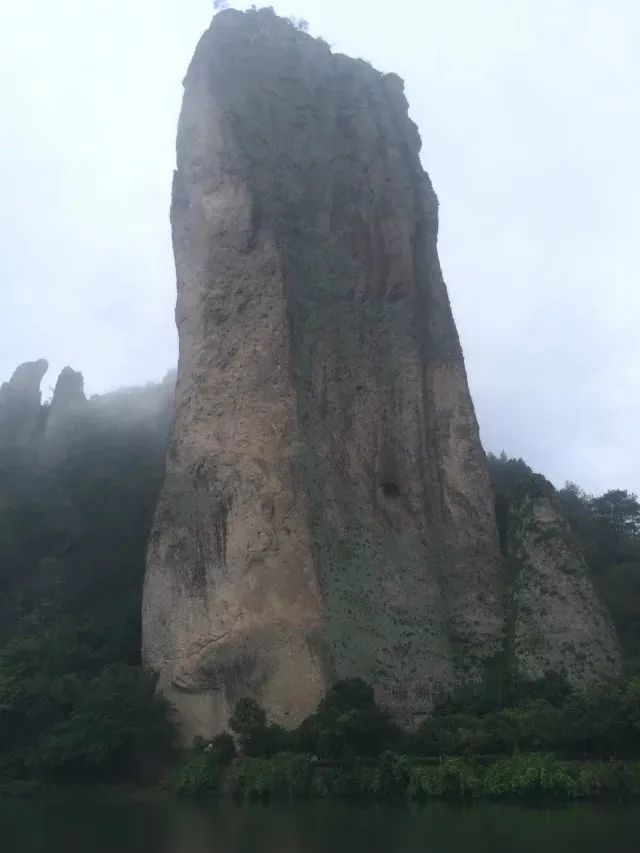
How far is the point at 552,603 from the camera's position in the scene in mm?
24906

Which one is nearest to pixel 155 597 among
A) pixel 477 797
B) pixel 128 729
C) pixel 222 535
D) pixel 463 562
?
pixel 222 535

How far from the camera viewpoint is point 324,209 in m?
29.9

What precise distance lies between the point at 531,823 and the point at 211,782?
861 centimetres

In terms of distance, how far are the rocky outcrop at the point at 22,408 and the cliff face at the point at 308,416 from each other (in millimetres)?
25514

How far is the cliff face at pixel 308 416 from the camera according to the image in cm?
2359

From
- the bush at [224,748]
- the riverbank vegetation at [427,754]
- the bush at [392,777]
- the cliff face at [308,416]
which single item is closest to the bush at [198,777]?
the riverbank vegetation at [427,754]

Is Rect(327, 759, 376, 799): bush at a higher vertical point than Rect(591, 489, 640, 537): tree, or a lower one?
lower

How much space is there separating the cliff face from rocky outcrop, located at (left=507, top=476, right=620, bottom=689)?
978mm

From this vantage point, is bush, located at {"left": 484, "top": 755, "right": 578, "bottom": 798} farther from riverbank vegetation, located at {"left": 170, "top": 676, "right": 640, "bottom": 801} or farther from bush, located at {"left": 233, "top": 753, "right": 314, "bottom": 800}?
bush, located at {"left": 233, "top": 753, "right": 314, "bottom": 800}

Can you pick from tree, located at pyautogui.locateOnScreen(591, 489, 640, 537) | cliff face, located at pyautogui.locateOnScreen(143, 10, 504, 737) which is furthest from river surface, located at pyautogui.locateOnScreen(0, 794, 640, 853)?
tree, located at pyautogui.locateOnScreen(591, 489, 640, 537)

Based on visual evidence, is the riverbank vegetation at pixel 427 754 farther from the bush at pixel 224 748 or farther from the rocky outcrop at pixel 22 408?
the rocky outcrop at pixel 22 408

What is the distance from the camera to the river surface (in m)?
11.9

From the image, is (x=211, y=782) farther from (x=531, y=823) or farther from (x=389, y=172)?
(x=389, y=172)

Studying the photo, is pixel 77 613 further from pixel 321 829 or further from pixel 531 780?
pixel 321 829
